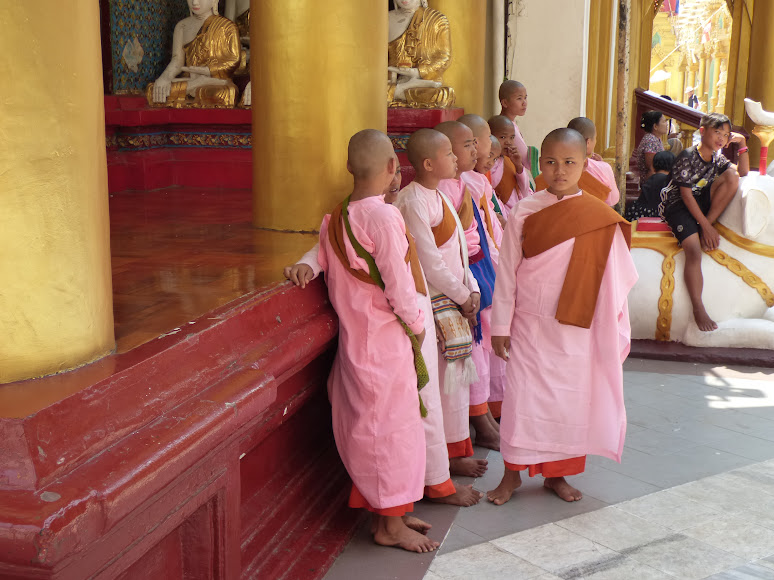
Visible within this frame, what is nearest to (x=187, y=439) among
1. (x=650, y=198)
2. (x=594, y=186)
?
(x=594, y=186)

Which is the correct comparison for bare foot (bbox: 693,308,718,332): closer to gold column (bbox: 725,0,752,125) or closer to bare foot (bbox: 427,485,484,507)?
bare foot (bbox: 427,485,484,507)

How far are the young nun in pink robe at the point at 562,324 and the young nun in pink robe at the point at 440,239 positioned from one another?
0.18m

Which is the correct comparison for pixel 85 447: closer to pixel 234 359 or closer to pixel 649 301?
pixel 234 359

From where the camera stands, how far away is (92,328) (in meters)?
1.71

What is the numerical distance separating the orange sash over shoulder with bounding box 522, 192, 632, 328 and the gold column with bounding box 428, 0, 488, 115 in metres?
3.68

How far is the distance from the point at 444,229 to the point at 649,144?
250 inches

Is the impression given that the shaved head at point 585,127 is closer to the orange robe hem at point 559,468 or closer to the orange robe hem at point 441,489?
the orange robe hem at point 559,468

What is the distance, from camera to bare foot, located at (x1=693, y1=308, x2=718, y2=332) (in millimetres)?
5195

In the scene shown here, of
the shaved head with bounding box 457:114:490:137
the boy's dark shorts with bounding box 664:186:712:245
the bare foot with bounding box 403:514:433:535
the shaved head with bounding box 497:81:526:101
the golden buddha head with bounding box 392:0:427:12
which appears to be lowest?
the bare foot with bounding box 403:514:433:535

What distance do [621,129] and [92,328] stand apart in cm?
728

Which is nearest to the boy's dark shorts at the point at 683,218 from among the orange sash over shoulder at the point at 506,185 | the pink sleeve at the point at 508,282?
the orange sash over shoulder at the point at 506,185

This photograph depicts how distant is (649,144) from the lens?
8.91m

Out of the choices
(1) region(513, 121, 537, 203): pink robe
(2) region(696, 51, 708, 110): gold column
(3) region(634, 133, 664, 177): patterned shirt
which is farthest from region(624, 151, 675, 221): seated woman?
(2) region(696, 51, 708, 110): gold column

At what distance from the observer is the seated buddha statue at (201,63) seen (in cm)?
595
